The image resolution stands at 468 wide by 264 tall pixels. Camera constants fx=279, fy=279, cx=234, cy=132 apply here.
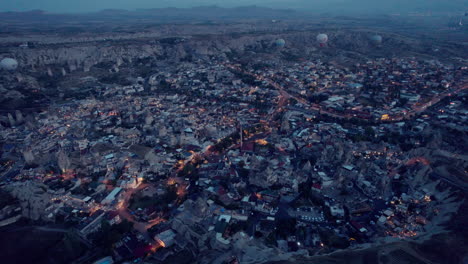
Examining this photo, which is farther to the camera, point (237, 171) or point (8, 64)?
point (8, 64)

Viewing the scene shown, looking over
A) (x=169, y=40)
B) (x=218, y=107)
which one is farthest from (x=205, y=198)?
(x=169, y=40)

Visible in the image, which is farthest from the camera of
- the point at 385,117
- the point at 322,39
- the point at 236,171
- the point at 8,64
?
the point at 322,39

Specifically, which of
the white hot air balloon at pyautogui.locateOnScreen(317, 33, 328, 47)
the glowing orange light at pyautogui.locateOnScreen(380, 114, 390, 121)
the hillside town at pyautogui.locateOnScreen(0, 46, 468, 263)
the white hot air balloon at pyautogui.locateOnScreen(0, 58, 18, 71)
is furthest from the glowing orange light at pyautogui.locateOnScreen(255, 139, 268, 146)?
the white hot air balloon at pyautogui.locateOnScreen(317, 33, 328, 47)

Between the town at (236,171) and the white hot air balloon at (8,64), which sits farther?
the white hot air balloon at (8,64)

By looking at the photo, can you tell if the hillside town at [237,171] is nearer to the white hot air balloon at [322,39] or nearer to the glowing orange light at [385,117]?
the glowing orange light at [385,117]

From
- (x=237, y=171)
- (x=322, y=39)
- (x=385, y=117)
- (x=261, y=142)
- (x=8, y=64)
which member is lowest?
(x=237, y=171)

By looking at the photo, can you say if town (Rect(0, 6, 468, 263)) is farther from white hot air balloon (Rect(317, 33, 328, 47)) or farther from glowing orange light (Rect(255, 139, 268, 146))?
white hot air balloon (Rect(317, 33, 328, 47))

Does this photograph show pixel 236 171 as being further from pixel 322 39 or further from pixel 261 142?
pixel 322 39

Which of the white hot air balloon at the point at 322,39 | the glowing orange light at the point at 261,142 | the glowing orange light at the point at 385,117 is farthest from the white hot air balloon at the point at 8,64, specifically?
the white hot air balloon at the point at 322,39

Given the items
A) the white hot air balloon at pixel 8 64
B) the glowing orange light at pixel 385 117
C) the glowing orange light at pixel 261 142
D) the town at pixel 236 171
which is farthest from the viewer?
the white hot air balloon at pixel 8 64

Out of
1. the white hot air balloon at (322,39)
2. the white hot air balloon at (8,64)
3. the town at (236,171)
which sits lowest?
the town at (236,171)

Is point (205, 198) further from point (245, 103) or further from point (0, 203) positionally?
point (245, 103)

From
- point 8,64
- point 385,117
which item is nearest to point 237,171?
point 385,117
